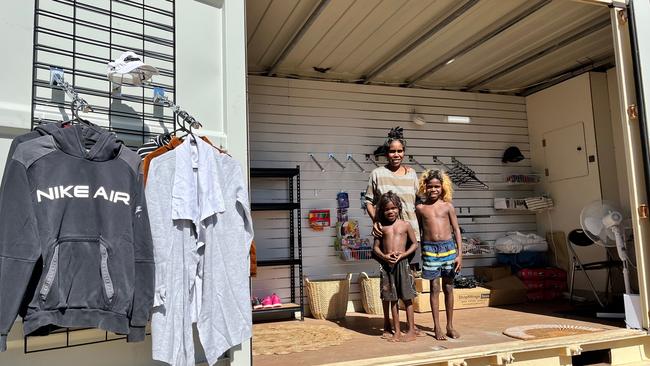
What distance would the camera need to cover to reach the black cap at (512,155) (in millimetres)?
7156

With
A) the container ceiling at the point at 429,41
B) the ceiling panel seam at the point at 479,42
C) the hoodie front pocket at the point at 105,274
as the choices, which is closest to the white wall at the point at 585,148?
the container ceiling at the point at 429,41

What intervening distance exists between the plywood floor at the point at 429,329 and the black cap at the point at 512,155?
2309 mm

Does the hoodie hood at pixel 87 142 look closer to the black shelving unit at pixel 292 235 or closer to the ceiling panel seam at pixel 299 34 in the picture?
the ceiling panel seam at pixel 299 34

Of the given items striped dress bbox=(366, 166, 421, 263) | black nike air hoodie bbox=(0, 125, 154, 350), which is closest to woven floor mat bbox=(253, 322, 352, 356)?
striped dress bbox=(366, 166, 421, 263)

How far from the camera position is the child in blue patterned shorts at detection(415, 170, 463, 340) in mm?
4074

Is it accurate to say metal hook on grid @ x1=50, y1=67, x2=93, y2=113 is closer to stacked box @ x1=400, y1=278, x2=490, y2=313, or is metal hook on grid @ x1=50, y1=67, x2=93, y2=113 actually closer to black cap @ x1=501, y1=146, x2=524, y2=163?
stacked box @ x1=400, y1=278, x2=490, y2=313

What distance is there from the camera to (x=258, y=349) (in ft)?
13.2

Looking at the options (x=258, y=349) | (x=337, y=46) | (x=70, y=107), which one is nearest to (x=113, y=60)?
(x=70, y=107)

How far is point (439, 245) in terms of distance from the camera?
161 inches

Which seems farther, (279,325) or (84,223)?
(279,325)

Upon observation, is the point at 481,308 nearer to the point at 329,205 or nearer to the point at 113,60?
the point at 329,205

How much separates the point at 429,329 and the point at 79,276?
3507mm

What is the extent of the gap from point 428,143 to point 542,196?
1.94 meters

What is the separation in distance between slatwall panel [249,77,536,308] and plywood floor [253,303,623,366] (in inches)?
42.1
